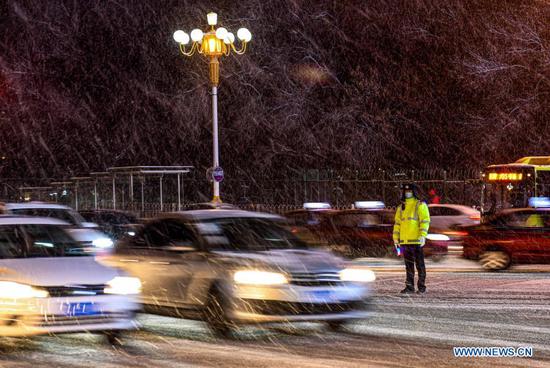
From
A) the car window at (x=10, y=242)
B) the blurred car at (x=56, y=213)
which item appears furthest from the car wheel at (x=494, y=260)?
the car window at (x=10, y=242)

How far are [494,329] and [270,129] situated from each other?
35.4 metres

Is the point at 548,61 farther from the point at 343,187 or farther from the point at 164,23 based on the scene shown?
the point at 164,23

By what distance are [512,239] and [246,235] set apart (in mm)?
10455

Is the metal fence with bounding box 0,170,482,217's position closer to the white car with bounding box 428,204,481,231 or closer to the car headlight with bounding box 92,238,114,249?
the white car with bounding box 428,204,481,231

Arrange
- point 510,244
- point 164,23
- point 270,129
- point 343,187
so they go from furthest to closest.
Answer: point 164,23 → point 270,129 → point 343,187 → point 510,244

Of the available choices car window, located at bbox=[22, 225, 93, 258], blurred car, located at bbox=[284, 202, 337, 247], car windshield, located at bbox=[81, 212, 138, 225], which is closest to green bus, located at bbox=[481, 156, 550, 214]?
blurred car, located at bbox=[284, 202, 337, 247]

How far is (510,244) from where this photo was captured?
860 inches

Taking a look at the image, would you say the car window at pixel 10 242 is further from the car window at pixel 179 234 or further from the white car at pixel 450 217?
the white car at pixel 450 217

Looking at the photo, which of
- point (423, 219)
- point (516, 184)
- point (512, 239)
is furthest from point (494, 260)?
point (516, 184)

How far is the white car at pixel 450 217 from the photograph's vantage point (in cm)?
2769

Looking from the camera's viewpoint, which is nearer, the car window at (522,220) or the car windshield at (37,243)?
the car windshield at (37,243)

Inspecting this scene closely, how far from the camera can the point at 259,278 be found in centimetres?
1174

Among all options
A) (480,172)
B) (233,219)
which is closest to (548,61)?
(480,172)

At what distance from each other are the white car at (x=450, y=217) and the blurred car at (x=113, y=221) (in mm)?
8298
